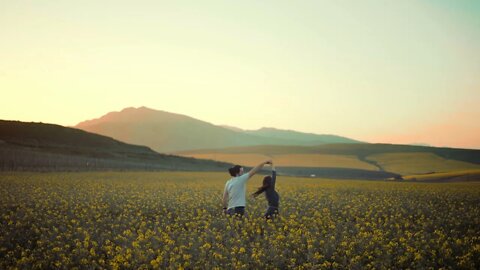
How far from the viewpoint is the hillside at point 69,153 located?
51.5 m

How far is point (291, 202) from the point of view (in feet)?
69.5

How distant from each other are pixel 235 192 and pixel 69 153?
60334 mm

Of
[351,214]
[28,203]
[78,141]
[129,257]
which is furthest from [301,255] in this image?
[78,141]

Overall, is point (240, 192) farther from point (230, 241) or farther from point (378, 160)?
point (378, 160)

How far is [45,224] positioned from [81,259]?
4.78 metres

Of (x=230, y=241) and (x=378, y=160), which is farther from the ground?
(x=378, y=160)

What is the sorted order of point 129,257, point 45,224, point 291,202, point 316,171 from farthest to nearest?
point 316,171
point 291,202
point 45,224
point 129,257

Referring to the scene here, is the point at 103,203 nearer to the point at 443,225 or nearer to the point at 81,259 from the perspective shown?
the point at 81,259

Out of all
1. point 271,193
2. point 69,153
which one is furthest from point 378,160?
point 271,193

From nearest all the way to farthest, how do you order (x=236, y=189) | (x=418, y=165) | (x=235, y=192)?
(x=236, y=189) < (x=235, y=192) < (x=418, y=165)

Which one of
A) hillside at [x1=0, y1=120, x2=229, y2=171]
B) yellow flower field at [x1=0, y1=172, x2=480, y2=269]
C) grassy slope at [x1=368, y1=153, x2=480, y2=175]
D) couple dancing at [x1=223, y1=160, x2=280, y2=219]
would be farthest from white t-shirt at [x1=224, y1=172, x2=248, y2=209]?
grassy slope at [x1=368, y1=153, x2=480, y2=175]

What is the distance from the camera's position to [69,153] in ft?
227

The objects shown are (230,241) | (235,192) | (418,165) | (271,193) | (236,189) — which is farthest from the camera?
(418,165)

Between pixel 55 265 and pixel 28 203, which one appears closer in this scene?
pixel 55 265
